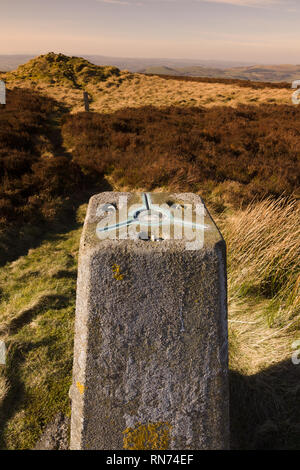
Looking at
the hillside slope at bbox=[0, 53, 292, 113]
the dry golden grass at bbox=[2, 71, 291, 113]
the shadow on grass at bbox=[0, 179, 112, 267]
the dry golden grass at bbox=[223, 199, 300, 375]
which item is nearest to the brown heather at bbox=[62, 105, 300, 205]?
the shadow on grass at bbox=[0, 179, 112, 267]

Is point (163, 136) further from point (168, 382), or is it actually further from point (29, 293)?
point (168, 382)

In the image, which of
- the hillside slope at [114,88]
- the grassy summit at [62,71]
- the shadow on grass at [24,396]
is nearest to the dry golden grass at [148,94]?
the hillside slope at [114,88]

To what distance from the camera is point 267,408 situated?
7.75 feet

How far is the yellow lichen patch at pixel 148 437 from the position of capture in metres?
1.67

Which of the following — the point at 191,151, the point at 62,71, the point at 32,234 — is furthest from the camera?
the point at 62,71

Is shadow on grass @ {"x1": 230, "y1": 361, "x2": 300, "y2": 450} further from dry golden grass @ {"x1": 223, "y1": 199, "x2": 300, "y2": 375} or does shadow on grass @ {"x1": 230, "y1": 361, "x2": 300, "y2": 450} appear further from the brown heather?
the brown heather

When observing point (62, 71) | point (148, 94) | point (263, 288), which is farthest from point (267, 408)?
point (62, 71)

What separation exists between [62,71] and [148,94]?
1068 cm

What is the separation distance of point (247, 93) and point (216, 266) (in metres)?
24.6

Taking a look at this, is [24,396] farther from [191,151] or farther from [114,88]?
[114,88]

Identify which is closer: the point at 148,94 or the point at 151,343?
the point at 151,343

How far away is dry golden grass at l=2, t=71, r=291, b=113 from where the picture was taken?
19391 mm

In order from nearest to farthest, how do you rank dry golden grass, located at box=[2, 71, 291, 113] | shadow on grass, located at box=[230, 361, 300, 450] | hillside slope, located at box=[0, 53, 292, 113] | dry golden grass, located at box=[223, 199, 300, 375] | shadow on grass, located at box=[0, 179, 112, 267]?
shadow on grass, located at box=[230, 361, 300, 450], dry golden grass, located at box=[223, 199, 300, 375], shadow on grass, located at box=[0, 179, 112, 267], dry golden grass, located at box=[2, 71, 291, 113], hillside slope, located at box=[0, 53, 292, 113]

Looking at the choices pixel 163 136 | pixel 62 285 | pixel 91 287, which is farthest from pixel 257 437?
pixel 163 136
